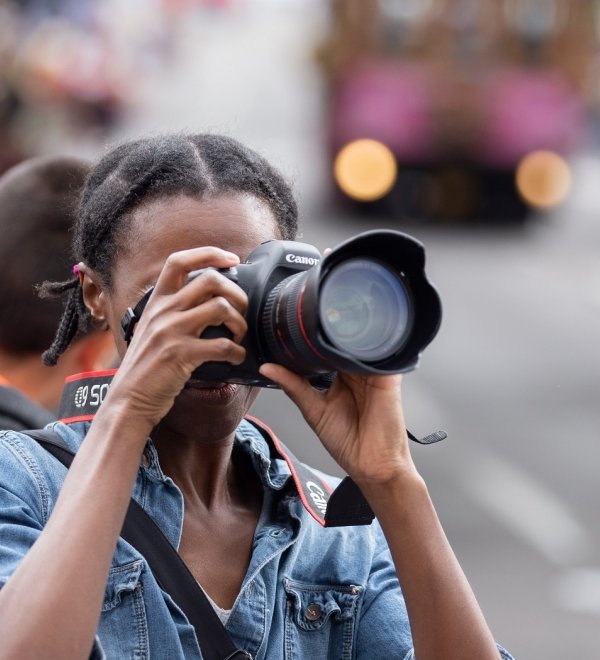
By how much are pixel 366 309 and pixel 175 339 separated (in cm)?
26

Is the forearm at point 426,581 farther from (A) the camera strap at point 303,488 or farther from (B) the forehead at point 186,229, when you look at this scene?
(B) the forehead at point 186,229

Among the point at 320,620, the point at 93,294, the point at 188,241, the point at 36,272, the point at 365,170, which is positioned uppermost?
the point at 188,241

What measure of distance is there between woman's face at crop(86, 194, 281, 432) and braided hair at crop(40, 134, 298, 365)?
0.07ft

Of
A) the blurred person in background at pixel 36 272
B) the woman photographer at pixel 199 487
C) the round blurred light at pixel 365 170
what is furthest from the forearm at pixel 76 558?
the round blurred light at pixel 365 170

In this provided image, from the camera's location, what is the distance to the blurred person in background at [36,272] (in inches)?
122

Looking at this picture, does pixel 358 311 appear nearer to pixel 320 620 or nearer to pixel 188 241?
pixel 188 241

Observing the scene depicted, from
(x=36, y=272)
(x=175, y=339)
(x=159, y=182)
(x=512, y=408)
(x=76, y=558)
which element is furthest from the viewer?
(x=512, y=408)

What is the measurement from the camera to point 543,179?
16688 mm

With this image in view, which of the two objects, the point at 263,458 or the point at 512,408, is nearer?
the point at 263,458

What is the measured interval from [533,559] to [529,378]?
383 centimetres

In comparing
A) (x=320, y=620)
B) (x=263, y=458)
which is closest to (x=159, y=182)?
(x=263, y=458)

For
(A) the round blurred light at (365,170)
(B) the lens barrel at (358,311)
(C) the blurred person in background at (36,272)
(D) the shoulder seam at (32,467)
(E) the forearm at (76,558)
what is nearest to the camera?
(E) the forearm at (76,558)

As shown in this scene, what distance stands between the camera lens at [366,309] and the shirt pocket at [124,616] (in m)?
0.43

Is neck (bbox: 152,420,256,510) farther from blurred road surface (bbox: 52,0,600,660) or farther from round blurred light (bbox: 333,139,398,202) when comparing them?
round blurred light (bbox: 333,139,398,202)
